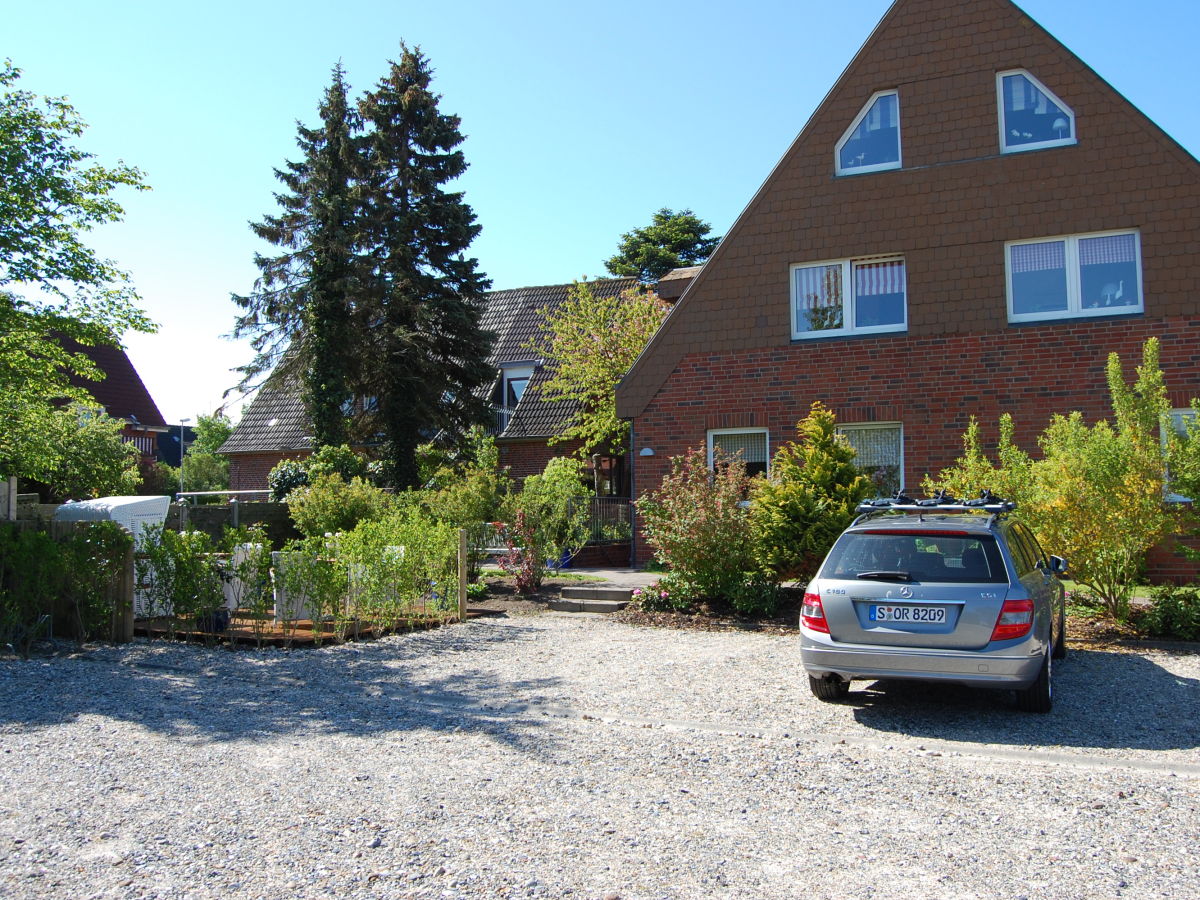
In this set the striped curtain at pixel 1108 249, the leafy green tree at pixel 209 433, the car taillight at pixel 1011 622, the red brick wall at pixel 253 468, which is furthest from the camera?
the leafy green tree at pixel 209 433

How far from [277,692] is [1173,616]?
8926 mm

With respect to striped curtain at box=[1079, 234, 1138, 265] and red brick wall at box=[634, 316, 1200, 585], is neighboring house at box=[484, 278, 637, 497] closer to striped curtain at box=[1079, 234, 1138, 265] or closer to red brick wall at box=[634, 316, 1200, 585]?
red brick wall at box=[634, 316, 1200, 585]

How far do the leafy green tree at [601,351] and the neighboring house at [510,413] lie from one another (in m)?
1.32

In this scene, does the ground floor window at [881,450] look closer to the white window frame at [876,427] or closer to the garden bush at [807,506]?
the white window frame at [876,427]

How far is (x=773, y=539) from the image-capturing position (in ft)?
38.7

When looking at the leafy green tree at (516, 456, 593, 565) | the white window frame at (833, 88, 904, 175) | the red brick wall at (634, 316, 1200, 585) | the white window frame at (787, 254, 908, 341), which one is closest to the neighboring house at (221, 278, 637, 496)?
the leafy green tree at (516, 456, 593, 565)

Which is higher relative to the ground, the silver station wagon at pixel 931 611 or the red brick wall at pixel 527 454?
the red brick wall at pixel 527 454

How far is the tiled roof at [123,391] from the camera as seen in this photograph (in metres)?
45.8

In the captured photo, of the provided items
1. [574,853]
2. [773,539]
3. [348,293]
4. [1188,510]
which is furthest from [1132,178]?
[348,293]

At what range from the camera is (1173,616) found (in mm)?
9672

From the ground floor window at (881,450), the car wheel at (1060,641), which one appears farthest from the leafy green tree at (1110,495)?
the ground floor window at (881,450)

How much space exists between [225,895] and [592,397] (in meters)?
23.0

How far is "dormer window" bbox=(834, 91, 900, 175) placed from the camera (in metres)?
16.1

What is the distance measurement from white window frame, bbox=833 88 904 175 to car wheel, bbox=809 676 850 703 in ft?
36.5
